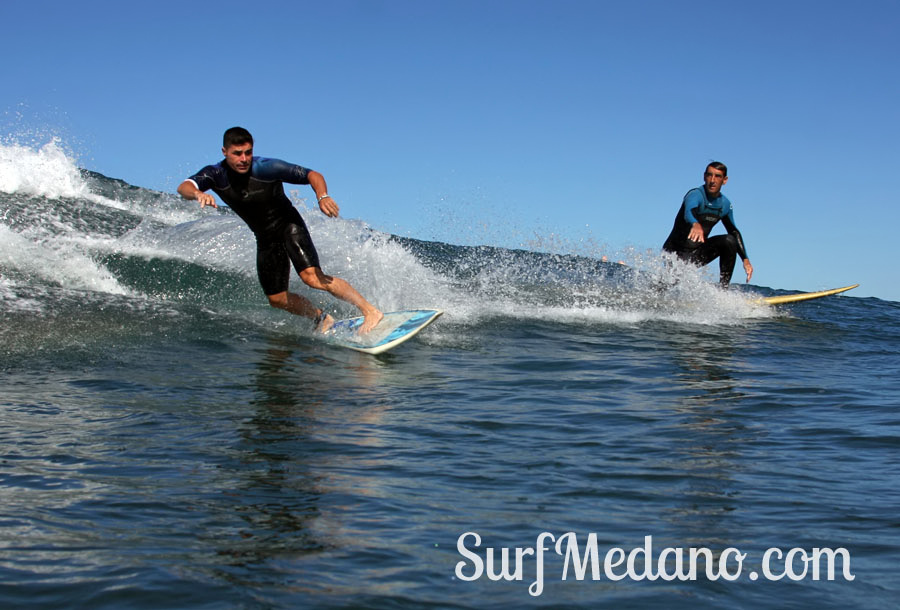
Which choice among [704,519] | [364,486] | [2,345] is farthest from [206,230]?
[704,519]

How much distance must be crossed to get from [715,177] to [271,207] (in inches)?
240

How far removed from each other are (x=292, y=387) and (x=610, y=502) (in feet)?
10.4

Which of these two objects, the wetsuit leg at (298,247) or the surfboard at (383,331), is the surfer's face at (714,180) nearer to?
the surfboard at (383,331)

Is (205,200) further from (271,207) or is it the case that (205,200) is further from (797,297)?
(797,297)

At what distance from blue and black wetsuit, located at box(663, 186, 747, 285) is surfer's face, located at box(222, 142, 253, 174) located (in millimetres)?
6340

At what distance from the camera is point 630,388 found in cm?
682

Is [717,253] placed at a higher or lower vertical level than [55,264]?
higher

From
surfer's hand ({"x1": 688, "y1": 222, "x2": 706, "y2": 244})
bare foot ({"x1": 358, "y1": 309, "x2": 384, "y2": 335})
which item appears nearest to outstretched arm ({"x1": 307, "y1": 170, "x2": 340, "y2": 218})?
bare foot ({"x1": 358, "y1": 309, "x2": 384, "y2": 335})

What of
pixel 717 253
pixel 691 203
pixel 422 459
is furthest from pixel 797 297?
pixel 422 459

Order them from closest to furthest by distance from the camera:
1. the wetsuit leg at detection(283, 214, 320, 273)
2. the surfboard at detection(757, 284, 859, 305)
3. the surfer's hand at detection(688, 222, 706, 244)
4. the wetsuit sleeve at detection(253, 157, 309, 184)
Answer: the wetsuit sleeve at detection(253, 157, 309, 184) < the wetsuit leg at detection(283, 214, 320, 273) < the surfer's hand at detection(688, 222, 706, 244) < the surfboard at detection(757, 284, 859, 305)

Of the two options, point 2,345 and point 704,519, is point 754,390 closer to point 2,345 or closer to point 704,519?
point 704,519

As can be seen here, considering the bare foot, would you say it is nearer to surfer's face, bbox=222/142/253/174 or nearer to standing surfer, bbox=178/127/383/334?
standing surfer, bbox=178/127/383/334

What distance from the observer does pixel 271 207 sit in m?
7.84

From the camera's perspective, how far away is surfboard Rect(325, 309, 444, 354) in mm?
8062
